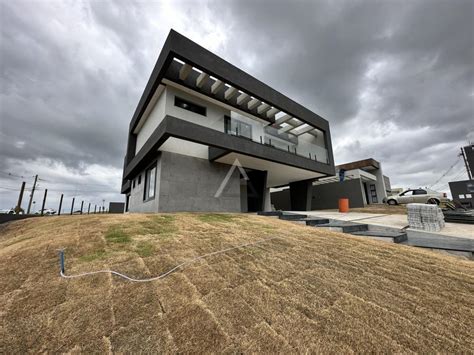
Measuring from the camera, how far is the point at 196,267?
2.89 meters

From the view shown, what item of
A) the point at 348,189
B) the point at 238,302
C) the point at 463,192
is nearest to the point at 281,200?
the point at 348,189

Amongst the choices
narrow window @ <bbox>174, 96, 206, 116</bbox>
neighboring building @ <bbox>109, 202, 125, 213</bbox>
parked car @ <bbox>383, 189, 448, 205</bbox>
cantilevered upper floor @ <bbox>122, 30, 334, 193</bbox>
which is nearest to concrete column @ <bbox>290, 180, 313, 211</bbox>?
cantilevered upper floor @ <bbox>122, 30, 334, 193</bbox>

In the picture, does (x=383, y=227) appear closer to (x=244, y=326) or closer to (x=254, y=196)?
(x=244, y=326)

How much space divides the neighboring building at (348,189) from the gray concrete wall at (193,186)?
11.0 m

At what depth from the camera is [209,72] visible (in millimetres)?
8836

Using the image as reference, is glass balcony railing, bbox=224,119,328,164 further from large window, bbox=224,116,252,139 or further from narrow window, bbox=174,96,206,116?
narrow window, bbox=174,96,206,116

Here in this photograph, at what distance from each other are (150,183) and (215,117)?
5.83 m

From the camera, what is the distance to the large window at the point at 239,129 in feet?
33.9

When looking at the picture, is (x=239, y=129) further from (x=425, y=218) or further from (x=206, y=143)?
(x=425, y=218)

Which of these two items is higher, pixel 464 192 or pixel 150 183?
pixel 150 183

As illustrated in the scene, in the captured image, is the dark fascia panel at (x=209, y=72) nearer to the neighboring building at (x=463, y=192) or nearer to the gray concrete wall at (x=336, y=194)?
the gray concrete wall at (x=336, y=194)

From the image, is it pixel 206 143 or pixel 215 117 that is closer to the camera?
pixel 206 143

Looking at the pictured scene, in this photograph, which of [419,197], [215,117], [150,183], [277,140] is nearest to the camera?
[150,183]

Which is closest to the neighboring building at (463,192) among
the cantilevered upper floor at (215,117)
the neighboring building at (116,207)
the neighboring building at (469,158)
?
the cantilevered upper floor at (215,117)
